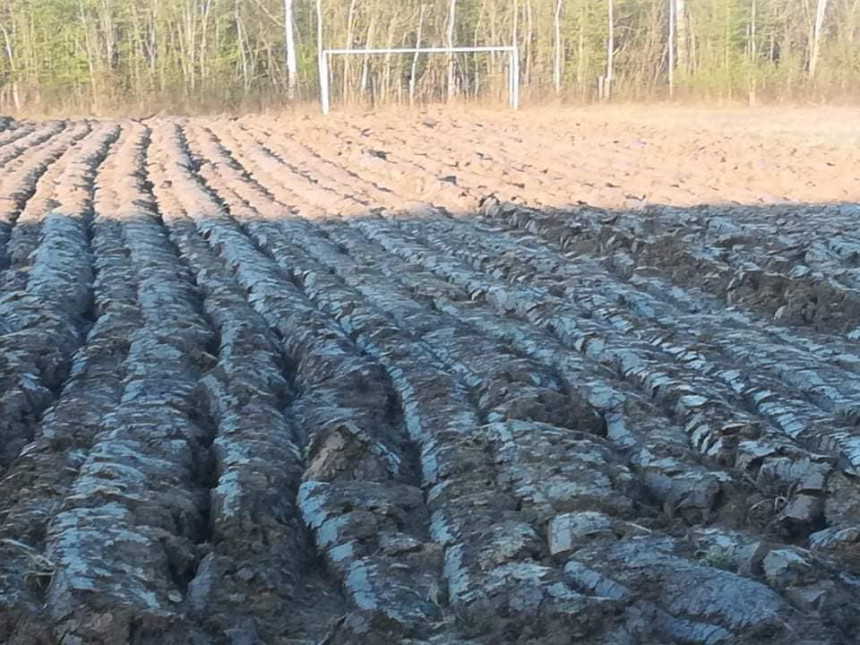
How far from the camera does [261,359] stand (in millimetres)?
4797

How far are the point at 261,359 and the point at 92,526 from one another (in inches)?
69.2

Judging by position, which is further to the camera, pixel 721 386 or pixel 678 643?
pixel 721 386

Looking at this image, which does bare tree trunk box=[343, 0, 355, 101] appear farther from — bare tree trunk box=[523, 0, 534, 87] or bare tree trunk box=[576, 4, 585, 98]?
bare tree trunk box=[576, 4, 585, 98]

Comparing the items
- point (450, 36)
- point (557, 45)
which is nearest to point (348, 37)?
point (450, 36)

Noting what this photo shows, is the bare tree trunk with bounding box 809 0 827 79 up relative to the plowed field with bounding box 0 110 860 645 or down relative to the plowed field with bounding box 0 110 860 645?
up

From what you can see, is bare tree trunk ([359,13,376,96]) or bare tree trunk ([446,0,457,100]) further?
bare tree trunk ([446,0,457,100])

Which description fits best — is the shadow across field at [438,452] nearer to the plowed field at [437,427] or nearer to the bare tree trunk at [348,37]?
the plowed field at [437,427]

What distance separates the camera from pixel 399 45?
3097cm

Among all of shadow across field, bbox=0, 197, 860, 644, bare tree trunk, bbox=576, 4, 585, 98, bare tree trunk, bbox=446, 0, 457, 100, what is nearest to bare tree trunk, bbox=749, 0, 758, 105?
bare tree trunk, bbox=576, 4, 585, 98

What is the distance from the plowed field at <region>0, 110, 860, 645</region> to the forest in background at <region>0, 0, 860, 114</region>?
1760 cm

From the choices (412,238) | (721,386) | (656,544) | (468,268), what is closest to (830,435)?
(721,386)

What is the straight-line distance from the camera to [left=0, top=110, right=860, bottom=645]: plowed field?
106 inches

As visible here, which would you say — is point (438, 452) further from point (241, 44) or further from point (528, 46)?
point (241, 44)

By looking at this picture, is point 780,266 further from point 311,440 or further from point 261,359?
point 311,440
